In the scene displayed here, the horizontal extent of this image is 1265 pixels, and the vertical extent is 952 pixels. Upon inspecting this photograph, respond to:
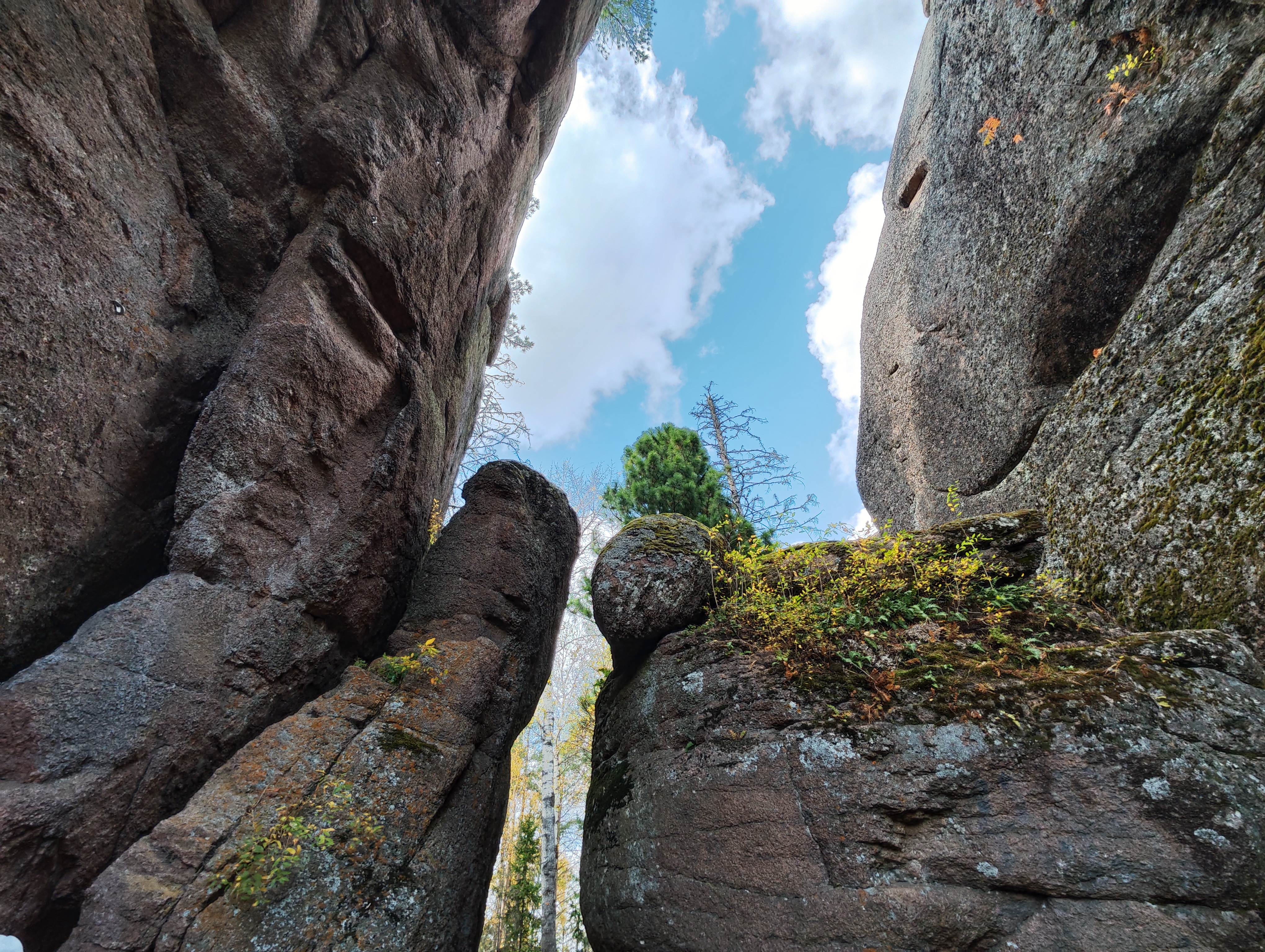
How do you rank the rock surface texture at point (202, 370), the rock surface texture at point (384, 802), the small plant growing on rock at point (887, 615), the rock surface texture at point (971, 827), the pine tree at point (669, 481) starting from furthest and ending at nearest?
the pine tree at point (669, 481)
the small plant growing on rock at point (887, 615)
the rock surface texture at point (202, 370)
the rock surface texture at point (384, 802)
the rock surface texture at point (971, 827)

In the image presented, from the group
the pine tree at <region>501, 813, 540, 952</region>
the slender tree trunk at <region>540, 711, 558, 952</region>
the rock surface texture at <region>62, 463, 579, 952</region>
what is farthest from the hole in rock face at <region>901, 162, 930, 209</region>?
the pine tree at <region>501, 813, 540, 952</region>

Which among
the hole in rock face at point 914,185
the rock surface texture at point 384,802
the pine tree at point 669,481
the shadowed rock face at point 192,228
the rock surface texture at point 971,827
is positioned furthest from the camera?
the pine tree at point 669,481

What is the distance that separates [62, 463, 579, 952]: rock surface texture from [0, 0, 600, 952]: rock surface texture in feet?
1.25

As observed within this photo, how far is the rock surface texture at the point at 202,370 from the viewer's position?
367 cm

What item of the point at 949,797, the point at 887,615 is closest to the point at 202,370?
the point at 887,615

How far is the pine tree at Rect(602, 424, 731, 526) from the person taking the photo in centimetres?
1018

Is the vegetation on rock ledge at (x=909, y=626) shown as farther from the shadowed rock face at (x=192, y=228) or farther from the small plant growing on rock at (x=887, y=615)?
the shadowed rock face at (x=192, y=228)

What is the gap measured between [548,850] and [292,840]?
971 centimetres

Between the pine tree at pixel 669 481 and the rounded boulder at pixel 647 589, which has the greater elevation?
the pine tree at pixel 669 481

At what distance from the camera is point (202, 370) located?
16.7 ft

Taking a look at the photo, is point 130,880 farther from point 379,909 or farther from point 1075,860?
point 1075,860

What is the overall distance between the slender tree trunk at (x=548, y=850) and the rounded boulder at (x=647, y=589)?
26.8ft

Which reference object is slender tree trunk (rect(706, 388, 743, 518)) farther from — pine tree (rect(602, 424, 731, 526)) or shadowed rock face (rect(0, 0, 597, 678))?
shadowed rock face (rect(0, 0, 597, 678))

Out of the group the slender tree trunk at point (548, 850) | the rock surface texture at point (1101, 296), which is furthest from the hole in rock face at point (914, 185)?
the slender tree trunk at point (548, 850)
